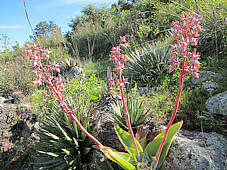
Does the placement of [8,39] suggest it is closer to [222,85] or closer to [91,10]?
[222,85]

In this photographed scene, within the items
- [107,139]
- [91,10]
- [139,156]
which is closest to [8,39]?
[107,139]

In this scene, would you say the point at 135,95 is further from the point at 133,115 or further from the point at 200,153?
the point at 200,153

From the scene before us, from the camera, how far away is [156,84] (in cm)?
473

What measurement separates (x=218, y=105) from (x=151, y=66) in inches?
103

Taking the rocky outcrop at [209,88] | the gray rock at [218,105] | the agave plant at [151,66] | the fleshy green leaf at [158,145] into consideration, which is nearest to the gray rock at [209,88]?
the rocky outcrop at [209,88]

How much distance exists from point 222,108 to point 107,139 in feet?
5.90

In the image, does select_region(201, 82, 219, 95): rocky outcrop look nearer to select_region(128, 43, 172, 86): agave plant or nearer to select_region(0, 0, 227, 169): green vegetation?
select_region(0, 0, 227, 169): green vegetation

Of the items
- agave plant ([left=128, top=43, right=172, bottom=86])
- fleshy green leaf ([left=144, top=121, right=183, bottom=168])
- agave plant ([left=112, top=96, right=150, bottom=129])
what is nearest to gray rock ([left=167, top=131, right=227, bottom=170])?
fleshy green leaf ([left=144, top=121, right=183, bottom=168])

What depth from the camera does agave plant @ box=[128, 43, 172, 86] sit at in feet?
15.7

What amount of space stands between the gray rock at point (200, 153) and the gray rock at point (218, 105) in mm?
518

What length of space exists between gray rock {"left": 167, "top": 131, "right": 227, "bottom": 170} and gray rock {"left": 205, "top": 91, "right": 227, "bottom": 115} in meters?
0.52

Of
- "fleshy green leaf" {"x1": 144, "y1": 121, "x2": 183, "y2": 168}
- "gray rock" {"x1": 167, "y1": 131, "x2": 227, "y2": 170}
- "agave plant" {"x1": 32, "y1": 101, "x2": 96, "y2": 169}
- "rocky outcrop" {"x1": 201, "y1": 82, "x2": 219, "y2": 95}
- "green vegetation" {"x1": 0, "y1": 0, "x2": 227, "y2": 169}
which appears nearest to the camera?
"fleshy green leaf" {"x1": 144, "y1": 121, "x2": 183, "y2": 168}

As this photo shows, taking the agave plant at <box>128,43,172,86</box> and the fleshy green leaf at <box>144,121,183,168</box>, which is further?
the agave plant at <box>128,43,172,86</box>

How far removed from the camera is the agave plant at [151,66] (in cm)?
479
